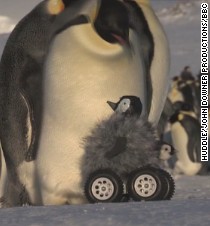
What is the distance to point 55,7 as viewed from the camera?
453 centimetres

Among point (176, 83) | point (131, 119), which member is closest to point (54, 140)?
point (131, 119)

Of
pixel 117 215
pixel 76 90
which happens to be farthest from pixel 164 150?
pixel 117 215

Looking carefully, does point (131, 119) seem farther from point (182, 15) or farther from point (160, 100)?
point (182, 15)

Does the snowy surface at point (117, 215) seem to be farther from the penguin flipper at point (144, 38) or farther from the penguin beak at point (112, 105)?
the penguin flipper at point (144, 38)

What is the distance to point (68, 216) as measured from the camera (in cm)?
270

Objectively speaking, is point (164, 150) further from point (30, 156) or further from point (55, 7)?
point (55, 7)

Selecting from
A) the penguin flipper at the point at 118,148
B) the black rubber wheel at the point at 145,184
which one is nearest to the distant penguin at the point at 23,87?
the penguin flipper at the point at 118,148

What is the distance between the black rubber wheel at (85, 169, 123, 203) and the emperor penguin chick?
0.11m

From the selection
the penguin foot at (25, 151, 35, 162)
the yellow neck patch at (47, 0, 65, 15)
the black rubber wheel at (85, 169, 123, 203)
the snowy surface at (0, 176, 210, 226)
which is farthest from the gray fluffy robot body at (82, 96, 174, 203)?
the snowy surface at (0, 176, 210, 226)

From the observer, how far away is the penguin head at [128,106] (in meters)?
4.08

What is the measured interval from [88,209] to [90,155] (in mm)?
1141

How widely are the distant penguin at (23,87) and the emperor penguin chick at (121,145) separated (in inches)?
18.4

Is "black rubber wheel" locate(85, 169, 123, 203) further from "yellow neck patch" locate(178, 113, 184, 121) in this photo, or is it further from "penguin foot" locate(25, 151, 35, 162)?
"yellow neck patch" locate(178, 113, 184, 121)

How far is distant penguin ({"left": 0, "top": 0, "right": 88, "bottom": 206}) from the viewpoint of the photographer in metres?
4.42
